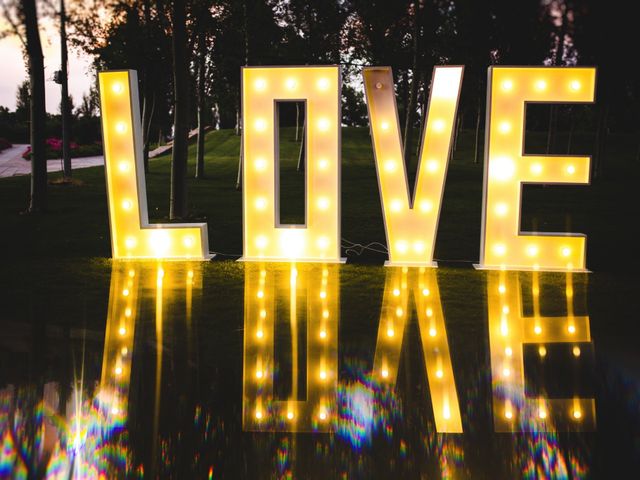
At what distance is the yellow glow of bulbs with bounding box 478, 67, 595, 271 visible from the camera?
9914 millimetres

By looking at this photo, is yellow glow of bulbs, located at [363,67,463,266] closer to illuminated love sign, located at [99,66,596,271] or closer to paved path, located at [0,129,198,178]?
illuminated love sign, located at [99,66,596,271]

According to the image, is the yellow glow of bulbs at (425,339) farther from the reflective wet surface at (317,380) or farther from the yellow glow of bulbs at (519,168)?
the yellow glow of bulbs at (519,168)

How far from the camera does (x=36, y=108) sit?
53.9 ft

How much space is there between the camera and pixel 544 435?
4.52m

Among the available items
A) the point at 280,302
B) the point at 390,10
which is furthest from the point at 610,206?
the point at 280,302

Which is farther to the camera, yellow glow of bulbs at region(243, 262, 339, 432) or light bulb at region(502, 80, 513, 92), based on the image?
light bulb at region(502, 80, 513, 92)

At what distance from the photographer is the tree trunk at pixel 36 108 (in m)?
16.5

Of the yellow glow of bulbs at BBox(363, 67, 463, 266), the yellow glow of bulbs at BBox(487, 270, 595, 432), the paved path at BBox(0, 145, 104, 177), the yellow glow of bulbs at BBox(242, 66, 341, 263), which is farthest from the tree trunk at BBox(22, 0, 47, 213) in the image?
the paved path at BBox(0, 145, 104, 177)

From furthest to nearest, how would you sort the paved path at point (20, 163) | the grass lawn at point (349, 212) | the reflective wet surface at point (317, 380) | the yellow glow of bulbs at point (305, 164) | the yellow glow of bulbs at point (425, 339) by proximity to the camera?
the paved path at point (20, 163), the grass lawn at point (349, 212), the yellow glow of bulbs at point (305, 164), the yellow glow of bulbs at point (425, 339), the reflective wet surface at point (317, 380)

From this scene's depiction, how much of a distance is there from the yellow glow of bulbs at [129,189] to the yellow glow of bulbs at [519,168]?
477cm

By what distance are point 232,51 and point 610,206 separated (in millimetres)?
15927

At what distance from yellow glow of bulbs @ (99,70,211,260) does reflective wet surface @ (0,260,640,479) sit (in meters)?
1.88

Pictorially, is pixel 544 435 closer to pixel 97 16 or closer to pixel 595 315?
pixel 595 315

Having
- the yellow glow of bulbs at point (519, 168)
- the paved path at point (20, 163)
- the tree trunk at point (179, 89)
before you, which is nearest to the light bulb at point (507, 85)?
the yellow glow of bulbs at point (519, 168)
